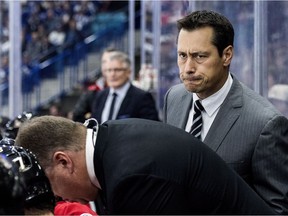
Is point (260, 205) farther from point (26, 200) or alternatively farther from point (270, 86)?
point (270, 86)

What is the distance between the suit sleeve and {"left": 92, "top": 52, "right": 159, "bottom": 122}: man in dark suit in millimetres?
3615

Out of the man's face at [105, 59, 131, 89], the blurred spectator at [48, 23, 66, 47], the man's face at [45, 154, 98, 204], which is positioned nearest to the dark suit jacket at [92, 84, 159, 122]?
the man's face at [105, 59, 131, 89]

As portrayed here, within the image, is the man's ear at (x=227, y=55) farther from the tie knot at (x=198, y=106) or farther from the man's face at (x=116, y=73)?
the man's face at (x=116, y=73)

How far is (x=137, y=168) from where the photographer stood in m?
2.48

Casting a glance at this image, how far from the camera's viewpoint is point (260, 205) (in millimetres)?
2688

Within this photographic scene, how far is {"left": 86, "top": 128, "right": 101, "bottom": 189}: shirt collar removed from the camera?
261cm

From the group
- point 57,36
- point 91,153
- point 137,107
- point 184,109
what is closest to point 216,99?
point 184,109

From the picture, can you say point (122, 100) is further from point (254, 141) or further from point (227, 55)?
point (254, 141)

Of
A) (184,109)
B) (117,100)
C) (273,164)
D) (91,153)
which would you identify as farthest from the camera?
(117,100)

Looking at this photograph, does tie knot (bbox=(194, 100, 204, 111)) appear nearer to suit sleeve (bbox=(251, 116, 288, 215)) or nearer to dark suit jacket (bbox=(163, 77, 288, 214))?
dark suit jacket (bbox=(163, 77, 288, 214))

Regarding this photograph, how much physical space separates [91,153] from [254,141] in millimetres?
802

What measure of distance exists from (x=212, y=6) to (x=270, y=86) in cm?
129

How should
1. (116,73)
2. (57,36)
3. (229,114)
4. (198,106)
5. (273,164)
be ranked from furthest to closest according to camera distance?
(57,36) < (116,73) < (198,106) < (229,114) < (273,164)

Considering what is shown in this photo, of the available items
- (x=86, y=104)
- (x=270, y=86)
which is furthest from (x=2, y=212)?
(x=86, y=104)
